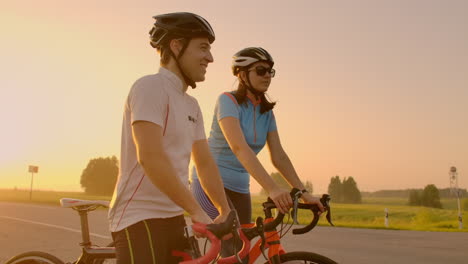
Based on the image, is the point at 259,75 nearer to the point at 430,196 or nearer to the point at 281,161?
the point at 281,161

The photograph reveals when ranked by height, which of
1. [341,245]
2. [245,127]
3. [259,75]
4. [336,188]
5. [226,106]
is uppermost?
[259,75]

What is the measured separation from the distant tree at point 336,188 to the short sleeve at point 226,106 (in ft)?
548

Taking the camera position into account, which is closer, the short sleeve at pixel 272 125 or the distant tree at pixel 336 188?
the short sleeve at pixel 272 125

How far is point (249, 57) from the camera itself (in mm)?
3564

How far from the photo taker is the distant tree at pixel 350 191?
16700 centimetres

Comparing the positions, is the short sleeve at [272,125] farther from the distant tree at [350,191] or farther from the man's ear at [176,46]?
the distant tree at [350,191]

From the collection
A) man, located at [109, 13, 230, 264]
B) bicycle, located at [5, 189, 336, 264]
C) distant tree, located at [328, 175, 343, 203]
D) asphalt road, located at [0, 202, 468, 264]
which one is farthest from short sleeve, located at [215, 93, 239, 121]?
distant tree, located at [328, 175, 343, 203]

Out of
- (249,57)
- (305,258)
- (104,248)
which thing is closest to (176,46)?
(249,57)

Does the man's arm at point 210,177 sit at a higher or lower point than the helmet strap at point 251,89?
lower

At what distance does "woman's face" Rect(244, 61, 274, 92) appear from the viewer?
3.57 meters

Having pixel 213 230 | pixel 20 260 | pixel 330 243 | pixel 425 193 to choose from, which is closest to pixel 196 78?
pixel 213 230

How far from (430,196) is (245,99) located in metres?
144

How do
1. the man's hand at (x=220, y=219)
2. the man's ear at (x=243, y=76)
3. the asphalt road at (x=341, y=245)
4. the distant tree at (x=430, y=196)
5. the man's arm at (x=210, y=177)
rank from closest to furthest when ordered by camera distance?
the man's hand at (x=220, y=219), the man's arm at (x=210, y=177), the man's ear at (x=243, y=76), the asphalt road at (x=341, y=245), the distant tree at (x=430, y=196)

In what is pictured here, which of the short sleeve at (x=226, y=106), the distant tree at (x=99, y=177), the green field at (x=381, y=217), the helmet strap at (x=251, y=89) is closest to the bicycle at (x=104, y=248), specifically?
the short sleeve at (x=226, y=106)
